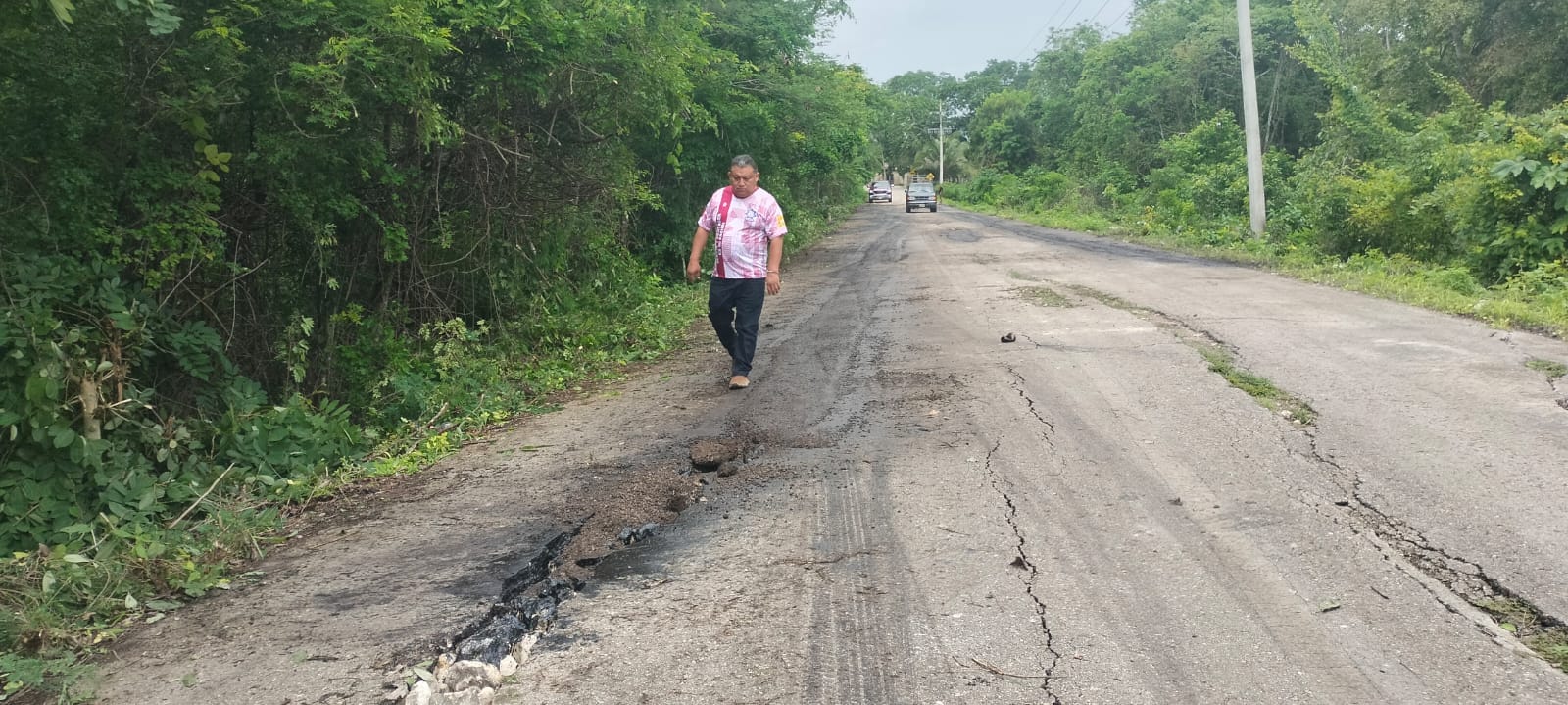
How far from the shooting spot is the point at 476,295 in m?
9.32

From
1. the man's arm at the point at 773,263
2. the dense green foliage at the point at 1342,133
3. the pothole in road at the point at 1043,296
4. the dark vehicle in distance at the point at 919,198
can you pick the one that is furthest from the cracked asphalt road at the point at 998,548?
the dark vehicle in distance at the point at 919,198

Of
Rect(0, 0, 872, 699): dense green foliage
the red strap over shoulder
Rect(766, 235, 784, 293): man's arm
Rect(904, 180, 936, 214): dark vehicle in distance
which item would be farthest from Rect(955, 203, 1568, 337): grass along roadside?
Rect(904, 180, 936, 214): dark vehicle in distance

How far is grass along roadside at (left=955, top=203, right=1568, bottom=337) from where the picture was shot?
29.4 ft

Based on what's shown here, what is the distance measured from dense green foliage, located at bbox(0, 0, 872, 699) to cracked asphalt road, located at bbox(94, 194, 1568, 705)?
0.84 meters

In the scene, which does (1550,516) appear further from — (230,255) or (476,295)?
(476,295)

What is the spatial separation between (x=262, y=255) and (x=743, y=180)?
3.42 metres

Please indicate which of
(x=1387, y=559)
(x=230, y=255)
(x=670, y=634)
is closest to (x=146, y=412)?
(x=230, y=255)

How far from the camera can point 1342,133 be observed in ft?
72.5

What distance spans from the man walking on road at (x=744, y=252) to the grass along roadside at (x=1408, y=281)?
6328mm

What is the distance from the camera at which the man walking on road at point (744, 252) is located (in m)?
7.24

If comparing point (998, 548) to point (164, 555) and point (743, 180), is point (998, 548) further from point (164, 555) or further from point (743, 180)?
point (743, 180)

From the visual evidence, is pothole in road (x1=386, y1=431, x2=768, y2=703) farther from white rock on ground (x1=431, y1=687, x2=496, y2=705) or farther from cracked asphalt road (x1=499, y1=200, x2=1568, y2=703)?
cracked asphalt road (x1=499, y1=200, x2=1568, y2=703)

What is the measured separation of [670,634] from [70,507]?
11.4 feet

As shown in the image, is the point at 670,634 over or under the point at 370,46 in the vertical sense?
under
